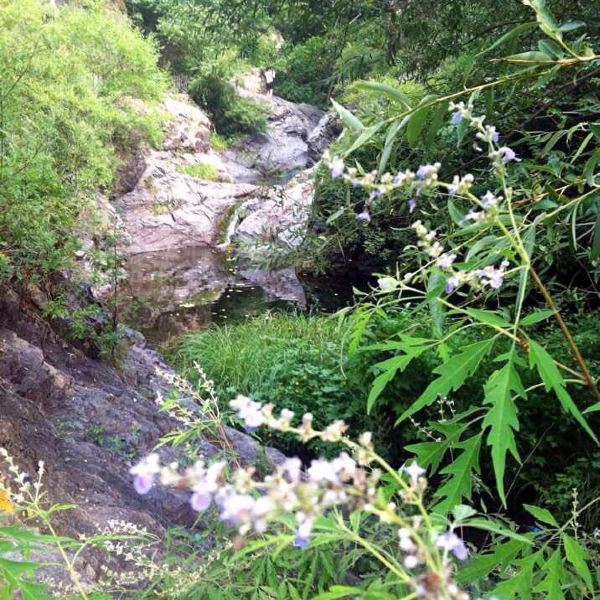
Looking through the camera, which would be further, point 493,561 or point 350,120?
point 350,120

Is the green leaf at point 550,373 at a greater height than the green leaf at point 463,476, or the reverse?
the green leaf at point 550,373

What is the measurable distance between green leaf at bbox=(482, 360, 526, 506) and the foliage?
3.43m

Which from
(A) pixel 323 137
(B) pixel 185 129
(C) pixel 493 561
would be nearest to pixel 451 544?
(C) pixel 493 561

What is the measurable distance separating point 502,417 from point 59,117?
28.4ft

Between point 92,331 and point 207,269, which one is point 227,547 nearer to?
point 92,331

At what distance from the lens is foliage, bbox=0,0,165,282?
3.84 meters

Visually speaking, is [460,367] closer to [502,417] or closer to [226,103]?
[502,417]

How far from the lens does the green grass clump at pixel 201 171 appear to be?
15.0 metres

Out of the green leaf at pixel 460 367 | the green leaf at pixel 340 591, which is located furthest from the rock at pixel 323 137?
the green leaf at pixel 340 591

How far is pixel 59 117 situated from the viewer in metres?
8.15

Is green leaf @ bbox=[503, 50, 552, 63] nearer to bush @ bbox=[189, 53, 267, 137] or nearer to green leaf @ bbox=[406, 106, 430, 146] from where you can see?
green leaf @ bbox=[406, 106, 430, 146]

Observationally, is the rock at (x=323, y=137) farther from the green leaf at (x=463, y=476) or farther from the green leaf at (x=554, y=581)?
the green leaf at (x=554, y=581)

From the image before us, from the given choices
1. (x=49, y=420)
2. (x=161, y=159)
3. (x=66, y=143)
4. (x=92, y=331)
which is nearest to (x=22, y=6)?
(x=66, y=143)

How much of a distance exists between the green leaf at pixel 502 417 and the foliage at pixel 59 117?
343 centimetres
